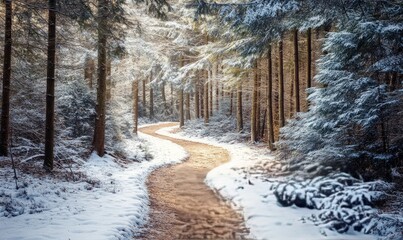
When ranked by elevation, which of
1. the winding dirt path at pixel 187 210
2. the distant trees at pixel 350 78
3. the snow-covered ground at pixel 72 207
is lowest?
the winding dirt path at pixel 187 210

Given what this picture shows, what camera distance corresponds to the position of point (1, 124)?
10.8 m

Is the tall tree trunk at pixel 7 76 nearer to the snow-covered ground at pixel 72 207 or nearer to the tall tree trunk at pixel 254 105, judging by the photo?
the snow-covered ground at pixel 72 207

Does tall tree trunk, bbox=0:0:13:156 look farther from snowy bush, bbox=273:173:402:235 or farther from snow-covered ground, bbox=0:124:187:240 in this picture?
snowy bush, bbox=273:173:402:235

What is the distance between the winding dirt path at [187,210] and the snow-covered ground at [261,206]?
0.32 meters

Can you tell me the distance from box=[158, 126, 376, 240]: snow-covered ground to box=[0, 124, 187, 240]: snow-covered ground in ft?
8.03

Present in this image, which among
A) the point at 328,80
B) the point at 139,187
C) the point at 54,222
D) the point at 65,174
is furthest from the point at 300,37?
the point at 54,222

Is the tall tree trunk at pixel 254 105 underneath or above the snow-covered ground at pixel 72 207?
above

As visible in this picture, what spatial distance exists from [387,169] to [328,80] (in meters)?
2.92

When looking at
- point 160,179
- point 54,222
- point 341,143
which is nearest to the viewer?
point 54,222

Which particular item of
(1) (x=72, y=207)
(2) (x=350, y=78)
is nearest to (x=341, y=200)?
(2) (x=350, y=78)

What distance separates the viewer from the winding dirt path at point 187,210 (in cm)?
744

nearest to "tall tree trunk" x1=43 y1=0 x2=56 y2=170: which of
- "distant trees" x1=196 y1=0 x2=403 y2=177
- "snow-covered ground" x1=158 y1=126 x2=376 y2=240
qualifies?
"distant trees" x1=196 y1=0 x2=403 y2=177

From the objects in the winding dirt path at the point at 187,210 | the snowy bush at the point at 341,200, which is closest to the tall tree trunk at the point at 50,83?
the winding dirt path at the point at 187,210

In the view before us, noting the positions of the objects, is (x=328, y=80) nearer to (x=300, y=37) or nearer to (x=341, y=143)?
(x=341, y=143)
